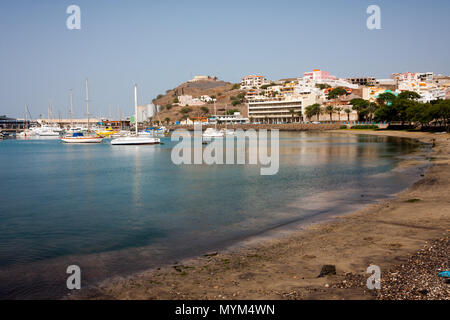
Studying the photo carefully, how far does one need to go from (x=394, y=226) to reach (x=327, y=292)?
23.2 ft

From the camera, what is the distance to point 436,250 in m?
10.9

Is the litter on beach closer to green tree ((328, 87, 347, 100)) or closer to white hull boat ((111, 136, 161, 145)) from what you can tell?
white hull boat ((111, 136, 161, 145))

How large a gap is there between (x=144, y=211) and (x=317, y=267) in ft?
40.9

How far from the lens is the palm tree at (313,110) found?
168250mm

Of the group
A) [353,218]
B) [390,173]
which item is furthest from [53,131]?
[353,218]

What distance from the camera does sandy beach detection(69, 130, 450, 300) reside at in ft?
28.9

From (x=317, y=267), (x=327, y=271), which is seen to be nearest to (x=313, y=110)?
(x=317, y=267)

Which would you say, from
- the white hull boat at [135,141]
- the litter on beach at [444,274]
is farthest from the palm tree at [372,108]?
the litter on beach at [444,274]

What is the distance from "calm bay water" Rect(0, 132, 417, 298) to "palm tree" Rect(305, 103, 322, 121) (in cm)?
13220

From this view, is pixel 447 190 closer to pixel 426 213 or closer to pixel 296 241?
pixel 426 213

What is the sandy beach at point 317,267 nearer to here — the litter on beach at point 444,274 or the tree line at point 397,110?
the litter on beach at point 444,274

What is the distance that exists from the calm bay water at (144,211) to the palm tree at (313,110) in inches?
5205

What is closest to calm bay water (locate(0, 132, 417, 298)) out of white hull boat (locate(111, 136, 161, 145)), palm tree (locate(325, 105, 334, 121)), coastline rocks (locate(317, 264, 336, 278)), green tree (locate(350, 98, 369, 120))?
coastline rocks (locate(317, 264, 336, 278))
